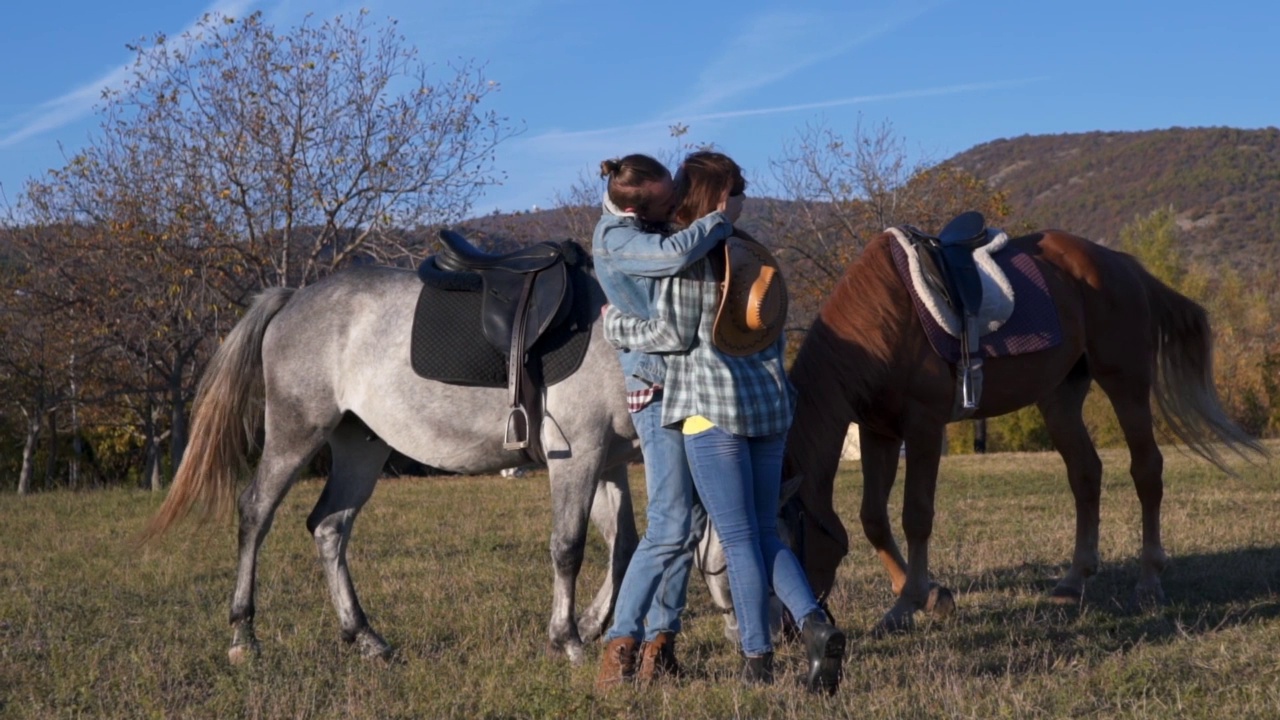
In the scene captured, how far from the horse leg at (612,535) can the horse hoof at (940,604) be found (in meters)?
1.55

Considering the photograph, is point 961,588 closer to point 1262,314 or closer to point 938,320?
point 938,320

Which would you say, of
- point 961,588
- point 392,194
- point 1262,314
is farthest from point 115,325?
point 1262,314

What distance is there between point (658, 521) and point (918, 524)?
2.05 m

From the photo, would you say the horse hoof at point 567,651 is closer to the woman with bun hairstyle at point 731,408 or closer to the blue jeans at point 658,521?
the blue jeans at point 658,521

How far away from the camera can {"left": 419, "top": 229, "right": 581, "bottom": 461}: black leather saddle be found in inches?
185

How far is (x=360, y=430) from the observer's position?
562 cm

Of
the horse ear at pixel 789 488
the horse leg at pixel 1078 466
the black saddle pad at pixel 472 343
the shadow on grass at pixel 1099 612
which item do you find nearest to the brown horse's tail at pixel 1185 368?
the horse leg at pixel 1078 466

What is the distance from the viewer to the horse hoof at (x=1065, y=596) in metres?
5.93

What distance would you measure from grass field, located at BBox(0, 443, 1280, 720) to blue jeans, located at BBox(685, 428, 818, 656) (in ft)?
0.84

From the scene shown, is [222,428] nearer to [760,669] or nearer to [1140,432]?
[760,669]

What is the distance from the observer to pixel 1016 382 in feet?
19.7

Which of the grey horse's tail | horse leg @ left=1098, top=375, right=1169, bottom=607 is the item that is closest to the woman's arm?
the grey horse's tail

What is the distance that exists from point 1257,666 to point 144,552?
6975mm

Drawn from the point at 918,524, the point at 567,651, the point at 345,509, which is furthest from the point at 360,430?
the point at 918,524
